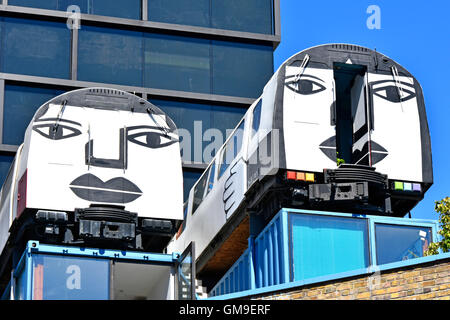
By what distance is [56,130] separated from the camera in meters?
24.5

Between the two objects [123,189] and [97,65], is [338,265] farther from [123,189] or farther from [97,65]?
[97,65]

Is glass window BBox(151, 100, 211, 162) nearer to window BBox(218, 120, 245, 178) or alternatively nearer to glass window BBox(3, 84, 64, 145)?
glass window BBox(3, 84, 64, 145)

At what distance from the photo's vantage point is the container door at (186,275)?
21.7 meters

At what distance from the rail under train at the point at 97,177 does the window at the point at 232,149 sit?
6.75 ft

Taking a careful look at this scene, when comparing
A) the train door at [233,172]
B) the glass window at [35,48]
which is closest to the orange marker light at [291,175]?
the train door at [233,172]

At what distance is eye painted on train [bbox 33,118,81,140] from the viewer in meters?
24.4

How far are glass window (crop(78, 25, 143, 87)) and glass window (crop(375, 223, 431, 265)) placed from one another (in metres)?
21.1

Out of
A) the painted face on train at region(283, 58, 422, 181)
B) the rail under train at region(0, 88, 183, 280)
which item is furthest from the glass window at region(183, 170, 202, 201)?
the painted face on train at region(283, 58, 422, 181)

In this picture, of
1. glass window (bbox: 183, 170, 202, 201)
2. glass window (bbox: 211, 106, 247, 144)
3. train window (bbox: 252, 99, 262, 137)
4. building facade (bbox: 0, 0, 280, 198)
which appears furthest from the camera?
glass window (bbox: 211, 106, 247, 144)

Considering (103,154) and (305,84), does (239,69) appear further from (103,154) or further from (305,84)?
(103,154)

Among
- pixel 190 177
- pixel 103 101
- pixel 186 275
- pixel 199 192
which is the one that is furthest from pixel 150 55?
pixel 186 275

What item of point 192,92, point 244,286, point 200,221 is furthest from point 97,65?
point 244,286

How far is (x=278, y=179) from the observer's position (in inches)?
929
